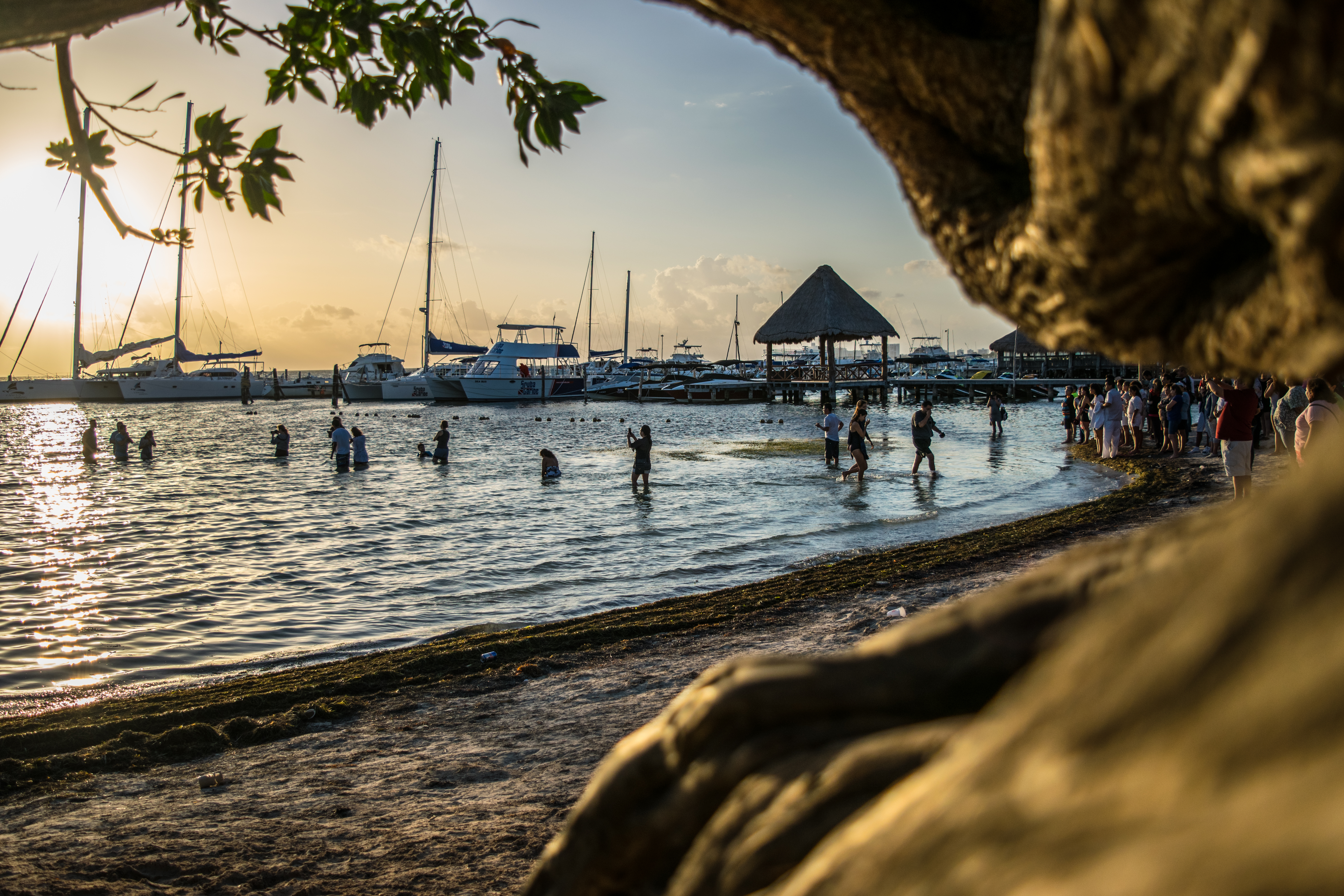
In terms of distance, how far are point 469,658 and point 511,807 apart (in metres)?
3.01

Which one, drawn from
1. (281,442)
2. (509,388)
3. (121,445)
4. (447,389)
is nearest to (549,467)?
(281,442)

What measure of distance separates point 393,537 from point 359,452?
11902 mm

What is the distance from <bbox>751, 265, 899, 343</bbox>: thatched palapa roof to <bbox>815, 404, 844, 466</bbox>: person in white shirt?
26576 mm

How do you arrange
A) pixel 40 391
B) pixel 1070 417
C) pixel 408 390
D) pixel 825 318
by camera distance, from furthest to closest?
pixel 40 391
pixel 408 390
pixel 825 318
pixel 1070 417

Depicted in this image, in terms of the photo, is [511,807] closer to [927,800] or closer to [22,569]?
[927,800]

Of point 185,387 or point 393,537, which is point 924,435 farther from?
point 185,387

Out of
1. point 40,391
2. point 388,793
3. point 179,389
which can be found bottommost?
point 388,793

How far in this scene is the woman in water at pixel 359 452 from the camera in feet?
83.5

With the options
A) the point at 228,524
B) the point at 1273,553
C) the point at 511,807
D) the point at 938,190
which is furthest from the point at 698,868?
the point at 228,524

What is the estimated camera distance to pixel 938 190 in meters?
1.69

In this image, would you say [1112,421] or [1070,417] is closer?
[1112,421]

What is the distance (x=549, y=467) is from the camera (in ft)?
72.6

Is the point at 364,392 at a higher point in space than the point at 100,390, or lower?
lower

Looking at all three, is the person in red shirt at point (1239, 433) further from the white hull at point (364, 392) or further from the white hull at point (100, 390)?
the white hull at point (100, 390)
